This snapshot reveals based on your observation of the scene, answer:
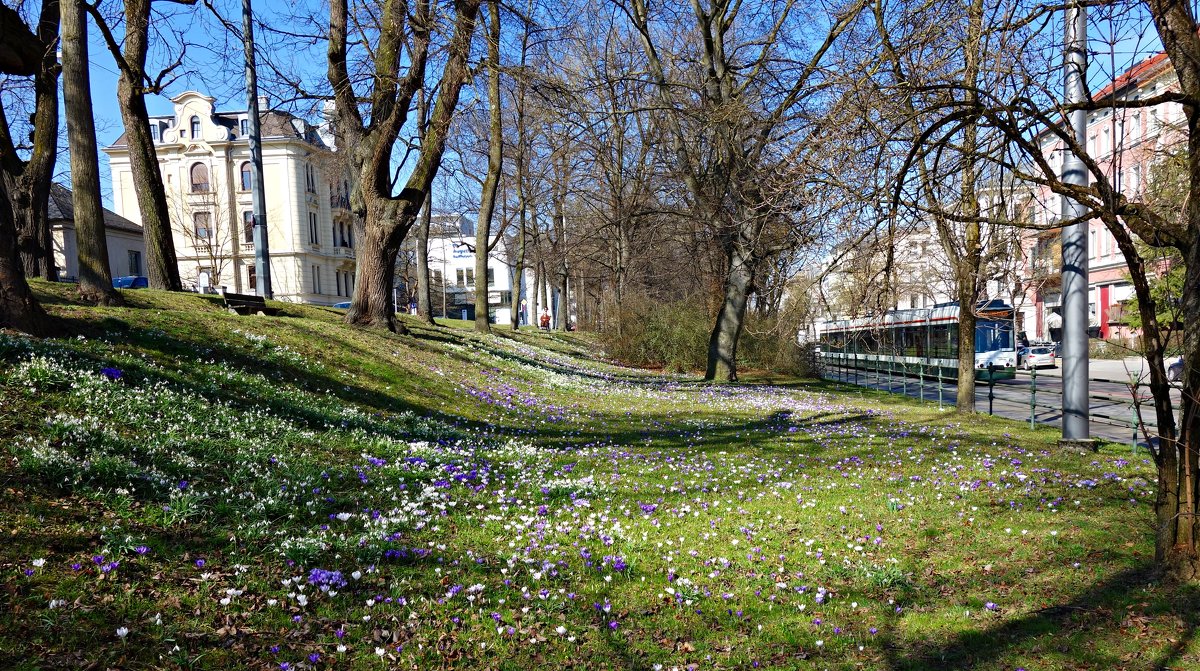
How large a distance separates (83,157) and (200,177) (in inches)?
2278

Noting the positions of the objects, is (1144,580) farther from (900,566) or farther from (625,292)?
(625,292)

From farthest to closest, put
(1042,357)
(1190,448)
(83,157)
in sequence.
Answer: (1042,357) → (83,157) → (1190,448)

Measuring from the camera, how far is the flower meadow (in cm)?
397

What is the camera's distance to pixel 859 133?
22.5 ft

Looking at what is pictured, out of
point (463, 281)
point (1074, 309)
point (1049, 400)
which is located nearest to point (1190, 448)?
point (1074, 309)

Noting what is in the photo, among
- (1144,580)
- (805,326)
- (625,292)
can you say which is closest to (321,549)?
(1144,580)

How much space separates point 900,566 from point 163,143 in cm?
6999

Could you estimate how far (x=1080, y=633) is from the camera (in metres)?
4.51

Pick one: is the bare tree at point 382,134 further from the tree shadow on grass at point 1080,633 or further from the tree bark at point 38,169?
the tree shadow on grass at point 1080,633

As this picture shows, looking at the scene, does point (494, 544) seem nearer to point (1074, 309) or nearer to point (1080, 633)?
point (1080, 633)

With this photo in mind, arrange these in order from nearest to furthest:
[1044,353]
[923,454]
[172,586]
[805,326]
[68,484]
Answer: [172,586] → [68,484] → [923,454] → [805,326] → [1044,353]

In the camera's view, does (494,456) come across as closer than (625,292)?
Yes

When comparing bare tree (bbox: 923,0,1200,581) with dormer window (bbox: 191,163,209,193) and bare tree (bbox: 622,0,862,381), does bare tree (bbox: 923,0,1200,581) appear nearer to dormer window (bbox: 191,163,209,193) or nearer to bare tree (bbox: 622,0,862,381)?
bare tree (bbox: 622,0,862,381)

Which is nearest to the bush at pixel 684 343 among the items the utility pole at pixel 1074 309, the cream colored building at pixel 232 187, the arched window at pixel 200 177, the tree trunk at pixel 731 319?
the tree trunk at pixel 731 319
